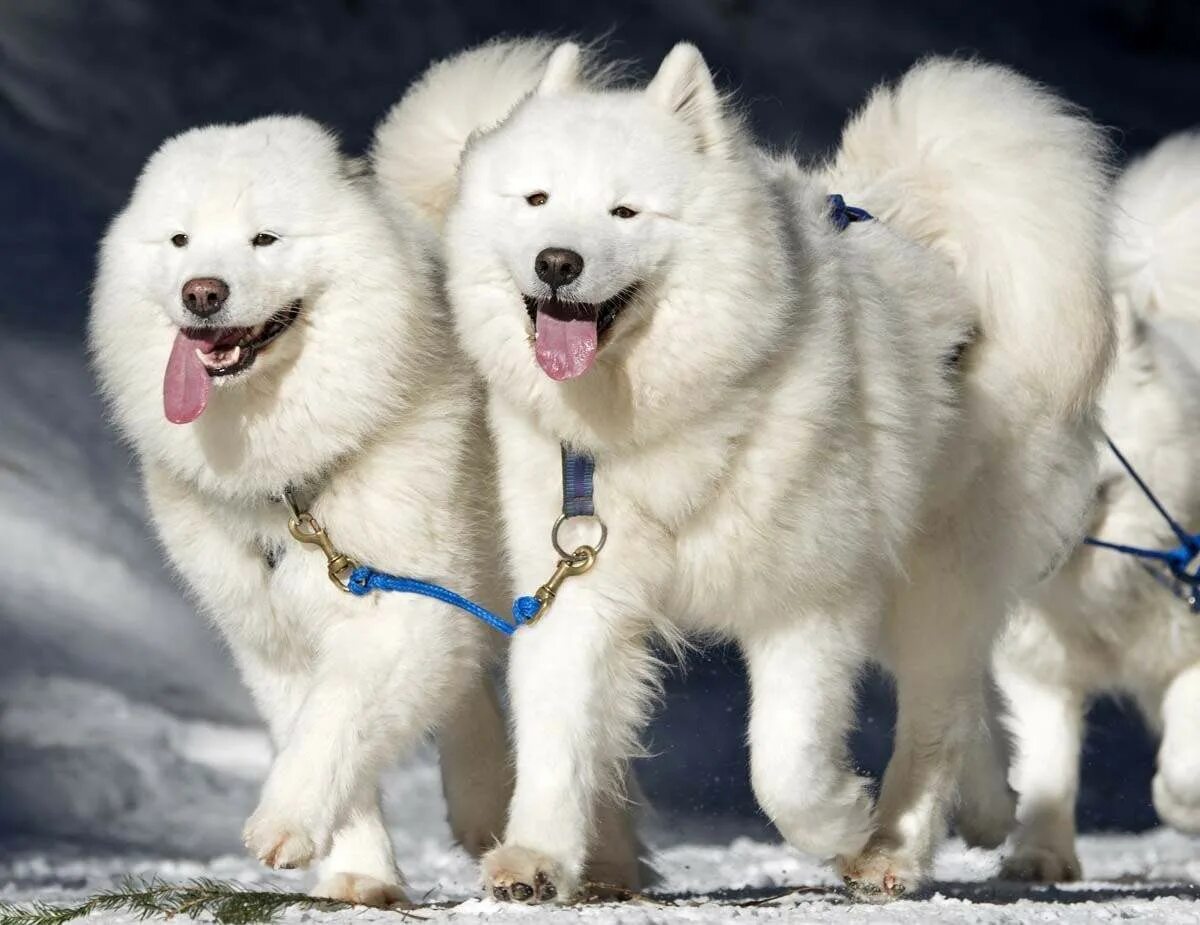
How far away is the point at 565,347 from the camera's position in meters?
3.72

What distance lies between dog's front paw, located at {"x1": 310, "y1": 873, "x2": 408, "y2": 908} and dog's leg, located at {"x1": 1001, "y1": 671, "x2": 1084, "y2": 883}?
218 centimetres

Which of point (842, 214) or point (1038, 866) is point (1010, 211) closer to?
point (842, 214)

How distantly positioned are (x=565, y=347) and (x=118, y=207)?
21.1 feet

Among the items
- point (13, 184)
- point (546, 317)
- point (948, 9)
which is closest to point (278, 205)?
point (546, 317)

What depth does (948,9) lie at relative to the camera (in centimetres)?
1048

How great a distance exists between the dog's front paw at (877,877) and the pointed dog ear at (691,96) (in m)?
1.79

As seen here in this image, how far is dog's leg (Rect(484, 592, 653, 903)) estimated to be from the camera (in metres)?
3.84

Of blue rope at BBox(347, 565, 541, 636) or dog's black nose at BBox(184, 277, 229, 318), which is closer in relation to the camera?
dog's black nose at BBox(184, 277, 229, 318)

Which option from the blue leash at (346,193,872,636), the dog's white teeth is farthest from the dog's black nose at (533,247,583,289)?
the dog's white teeth

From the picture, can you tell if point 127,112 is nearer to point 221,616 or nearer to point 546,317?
point 221,616

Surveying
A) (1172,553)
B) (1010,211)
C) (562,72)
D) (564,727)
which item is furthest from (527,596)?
(1172,553)

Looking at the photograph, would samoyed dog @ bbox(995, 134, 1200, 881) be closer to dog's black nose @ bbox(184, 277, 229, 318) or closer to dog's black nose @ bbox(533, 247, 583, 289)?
dog's black nose @ bbox(533, 247, 583, 289)

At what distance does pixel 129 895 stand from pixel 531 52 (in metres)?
2.61

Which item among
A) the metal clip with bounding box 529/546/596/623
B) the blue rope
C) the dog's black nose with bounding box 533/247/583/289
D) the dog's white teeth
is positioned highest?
the dog's black nose with bounding box 533/247/583/289
